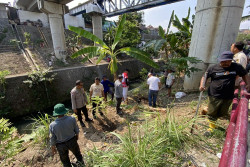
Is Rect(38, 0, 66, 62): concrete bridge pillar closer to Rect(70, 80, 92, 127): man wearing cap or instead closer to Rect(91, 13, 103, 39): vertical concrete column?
Rect(91, 13, 103, 39): vertical concrete column

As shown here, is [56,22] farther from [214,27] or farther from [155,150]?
[155,150]

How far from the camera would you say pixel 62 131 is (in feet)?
8.10

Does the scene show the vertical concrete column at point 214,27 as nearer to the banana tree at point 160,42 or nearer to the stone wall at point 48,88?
the banana tree at point 160,42

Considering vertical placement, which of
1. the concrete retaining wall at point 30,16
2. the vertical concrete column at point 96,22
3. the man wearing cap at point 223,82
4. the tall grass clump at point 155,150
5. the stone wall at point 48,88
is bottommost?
the stone wall at point 48,88

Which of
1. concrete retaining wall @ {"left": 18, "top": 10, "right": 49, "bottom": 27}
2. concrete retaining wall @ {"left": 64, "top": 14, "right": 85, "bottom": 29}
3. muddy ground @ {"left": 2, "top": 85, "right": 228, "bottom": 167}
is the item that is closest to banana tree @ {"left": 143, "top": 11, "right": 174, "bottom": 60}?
muddy ground @ {"left": 2, "top": 85, "right": 228, "bottom": 167}

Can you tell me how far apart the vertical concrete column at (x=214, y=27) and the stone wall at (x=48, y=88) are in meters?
8.39

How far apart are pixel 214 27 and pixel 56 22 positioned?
10840 mm

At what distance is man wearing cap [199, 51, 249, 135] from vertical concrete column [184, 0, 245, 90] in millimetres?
2641

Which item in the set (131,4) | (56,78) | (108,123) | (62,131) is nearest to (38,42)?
(56,78)

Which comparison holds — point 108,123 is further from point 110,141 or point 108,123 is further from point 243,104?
point 243,104

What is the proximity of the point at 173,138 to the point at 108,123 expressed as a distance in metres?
2.96

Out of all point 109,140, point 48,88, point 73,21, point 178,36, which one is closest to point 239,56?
point 109,140

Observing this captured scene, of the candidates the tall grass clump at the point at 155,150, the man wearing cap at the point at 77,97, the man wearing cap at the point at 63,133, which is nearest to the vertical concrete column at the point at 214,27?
the tall grass clump at the point at 155,150

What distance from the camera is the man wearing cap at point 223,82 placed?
2232mm
